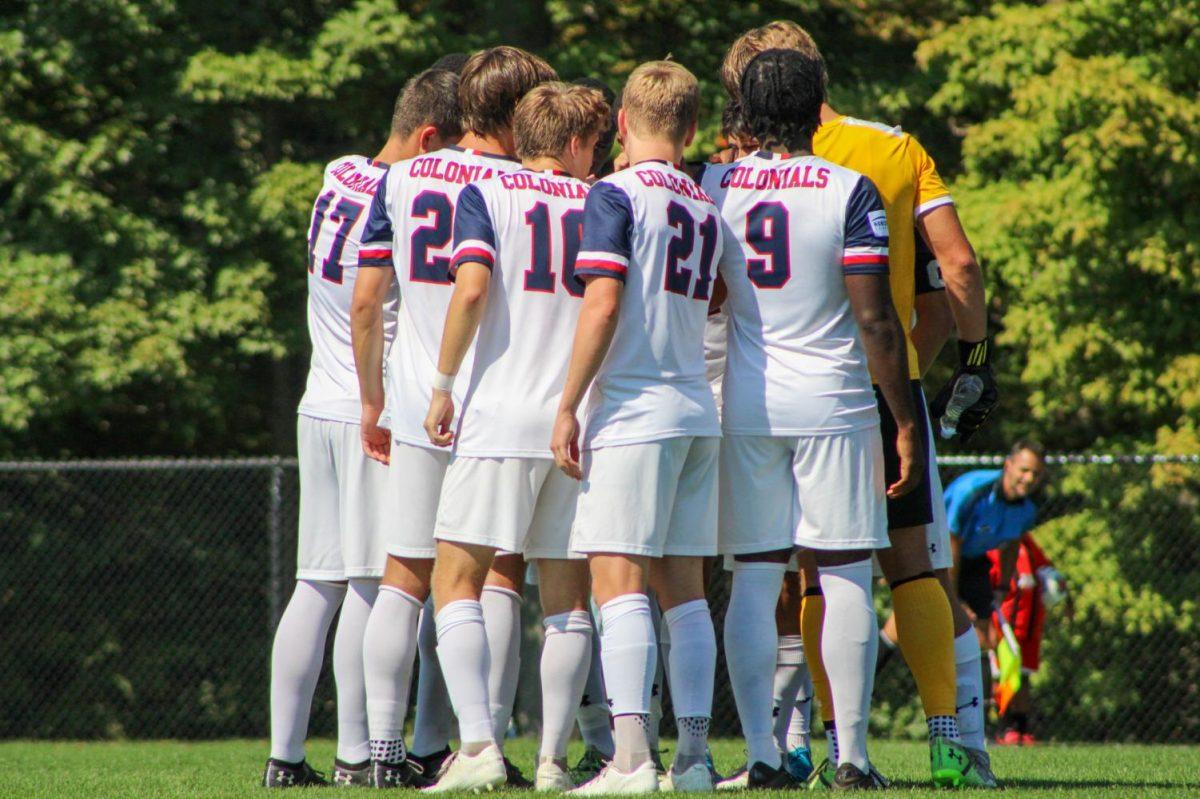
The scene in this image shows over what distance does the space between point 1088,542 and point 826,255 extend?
8186mm

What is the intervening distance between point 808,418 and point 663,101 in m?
1.03

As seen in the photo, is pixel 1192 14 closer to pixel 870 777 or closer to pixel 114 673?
pixel 870 777

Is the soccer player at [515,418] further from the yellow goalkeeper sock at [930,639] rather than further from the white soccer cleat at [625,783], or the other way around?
the yellow goalkeeper sock at [930,639]

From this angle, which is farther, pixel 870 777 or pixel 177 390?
pixel 177 390

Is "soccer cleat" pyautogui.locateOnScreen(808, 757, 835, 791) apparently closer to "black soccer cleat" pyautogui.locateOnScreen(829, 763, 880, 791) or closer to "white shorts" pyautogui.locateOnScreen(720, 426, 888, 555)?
"black soccer cleat" pyautogui.locateOnScreen(829, 763, 880, 791)

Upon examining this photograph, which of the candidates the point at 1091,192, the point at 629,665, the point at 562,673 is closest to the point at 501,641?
the point at 562,673

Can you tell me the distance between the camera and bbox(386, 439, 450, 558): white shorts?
4.81 m

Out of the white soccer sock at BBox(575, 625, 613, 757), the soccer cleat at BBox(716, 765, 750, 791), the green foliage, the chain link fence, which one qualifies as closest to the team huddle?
the soccer cleat at BBox(716, 765, 750, 791)

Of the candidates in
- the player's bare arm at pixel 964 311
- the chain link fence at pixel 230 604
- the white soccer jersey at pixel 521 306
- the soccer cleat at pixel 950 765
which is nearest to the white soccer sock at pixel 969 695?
the soccer cleat at pixel 950 765

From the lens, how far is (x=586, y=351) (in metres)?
4.30

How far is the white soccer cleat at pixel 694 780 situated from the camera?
4375 millimetres

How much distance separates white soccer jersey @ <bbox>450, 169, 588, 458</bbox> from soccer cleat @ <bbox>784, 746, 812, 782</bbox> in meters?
1.69

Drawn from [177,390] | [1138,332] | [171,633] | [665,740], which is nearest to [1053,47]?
[1138,332]

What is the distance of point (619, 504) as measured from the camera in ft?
14.3
